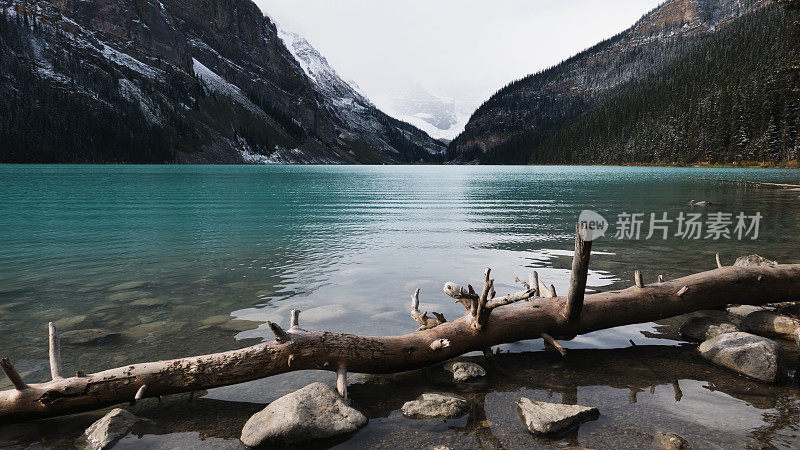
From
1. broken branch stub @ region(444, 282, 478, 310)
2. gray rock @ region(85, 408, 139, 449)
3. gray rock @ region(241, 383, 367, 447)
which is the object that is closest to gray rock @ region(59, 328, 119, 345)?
gray rock @ region(85, 408, 139, 449)

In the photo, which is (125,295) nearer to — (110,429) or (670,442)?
(110,429)

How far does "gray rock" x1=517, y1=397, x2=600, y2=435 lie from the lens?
190 inches

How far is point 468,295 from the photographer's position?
19.1ft

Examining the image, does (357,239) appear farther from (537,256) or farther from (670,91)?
(670,91)

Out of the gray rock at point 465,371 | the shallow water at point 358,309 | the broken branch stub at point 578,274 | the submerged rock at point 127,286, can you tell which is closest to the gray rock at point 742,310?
the shallow water at point 358,309

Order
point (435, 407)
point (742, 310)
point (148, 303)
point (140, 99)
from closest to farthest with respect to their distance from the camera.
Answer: point (435, 407) → point (742, 310) → point (148, 303) → point (140, 99)

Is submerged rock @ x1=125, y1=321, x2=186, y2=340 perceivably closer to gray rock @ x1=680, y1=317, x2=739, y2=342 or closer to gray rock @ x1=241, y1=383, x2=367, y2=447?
gray rock @ x1=241, y1=383, x2=367, y2=447

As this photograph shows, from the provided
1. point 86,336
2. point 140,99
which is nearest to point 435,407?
point 86,336

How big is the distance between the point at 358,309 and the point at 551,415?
556cm

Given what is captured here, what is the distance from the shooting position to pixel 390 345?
6.27 meters

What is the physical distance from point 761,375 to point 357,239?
15149mm

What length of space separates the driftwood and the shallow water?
39cm

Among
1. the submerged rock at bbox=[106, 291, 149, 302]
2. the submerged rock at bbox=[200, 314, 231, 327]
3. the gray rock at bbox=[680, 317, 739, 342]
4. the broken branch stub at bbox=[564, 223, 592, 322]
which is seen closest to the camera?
the broken branch stub at bbox=[564, 223, 592, 322]

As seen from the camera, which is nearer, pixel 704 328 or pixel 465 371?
pixel 465 371
